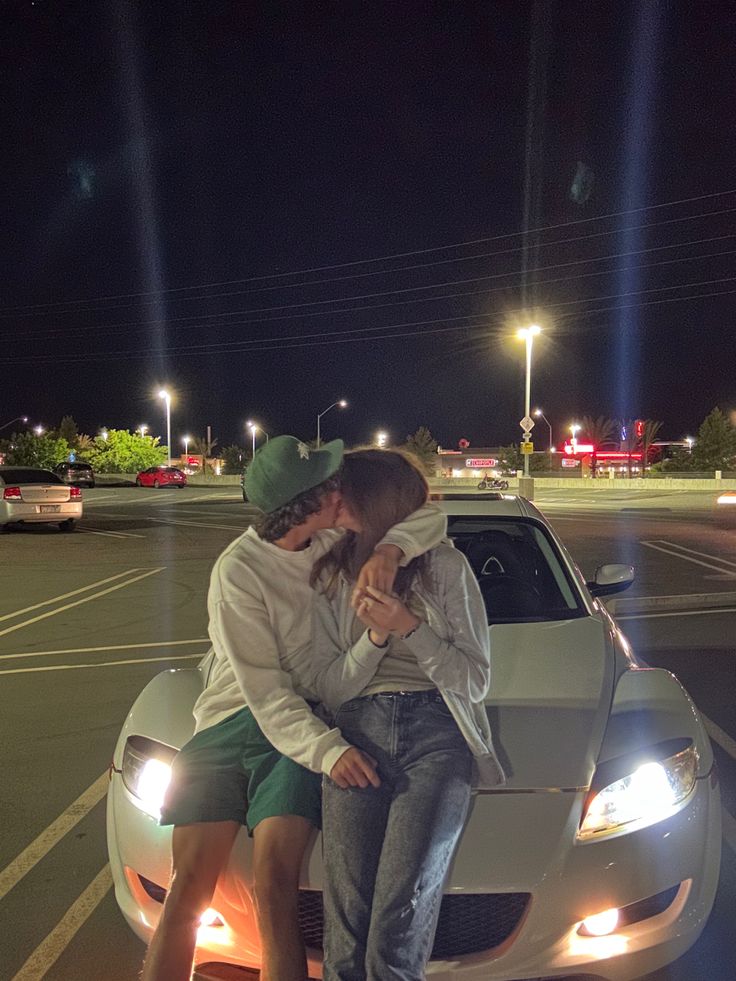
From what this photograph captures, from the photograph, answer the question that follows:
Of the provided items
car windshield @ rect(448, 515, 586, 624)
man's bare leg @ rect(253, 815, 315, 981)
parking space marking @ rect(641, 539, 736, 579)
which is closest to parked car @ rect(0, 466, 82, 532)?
parking space marking @ rect(641, 539, 736, 579)

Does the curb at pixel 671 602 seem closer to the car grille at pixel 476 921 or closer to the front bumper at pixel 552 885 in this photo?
the front bumper at pixel 552 885

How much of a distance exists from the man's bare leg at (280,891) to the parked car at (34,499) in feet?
68.1

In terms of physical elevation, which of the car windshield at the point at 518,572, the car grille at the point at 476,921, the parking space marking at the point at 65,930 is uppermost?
the car windshield at the point at 518,572

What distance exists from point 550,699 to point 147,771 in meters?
1.35

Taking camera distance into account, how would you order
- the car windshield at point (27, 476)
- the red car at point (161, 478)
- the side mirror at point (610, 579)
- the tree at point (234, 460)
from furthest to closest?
the tree at point (234, 460) → the red car at point (161, 478) → the car windshield at point (27, 476) → the side mirror at point (610, 579)

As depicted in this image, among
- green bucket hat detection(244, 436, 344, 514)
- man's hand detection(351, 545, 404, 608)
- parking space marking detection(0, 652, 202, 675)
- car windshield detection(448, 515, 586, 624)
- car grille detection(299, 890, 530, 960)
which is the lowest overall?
parking space marking detection(0, 652, 202, 675)

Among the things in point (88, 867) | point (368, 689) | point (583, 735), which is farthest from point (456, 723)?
point (88, 867)

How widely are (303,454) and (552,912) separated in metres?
1.42

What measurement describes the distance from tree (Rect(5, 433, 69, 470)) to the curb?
57.2 m

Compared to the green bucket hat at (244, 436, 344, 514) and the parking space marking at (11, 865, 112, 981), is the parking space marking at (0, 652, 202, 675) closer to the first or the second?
the parking space marking at (11, 865, 112, 981)

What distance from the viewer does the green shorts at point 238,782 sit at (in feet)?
7.90

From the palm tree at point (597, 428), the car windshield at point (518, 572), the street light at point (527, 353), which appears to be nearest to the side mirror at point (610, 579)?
the car windshield at point (518, 572)

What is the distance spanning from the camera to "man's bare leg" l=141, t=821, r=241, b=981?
2.31 meters

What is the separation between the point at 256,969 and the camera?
243 cm
